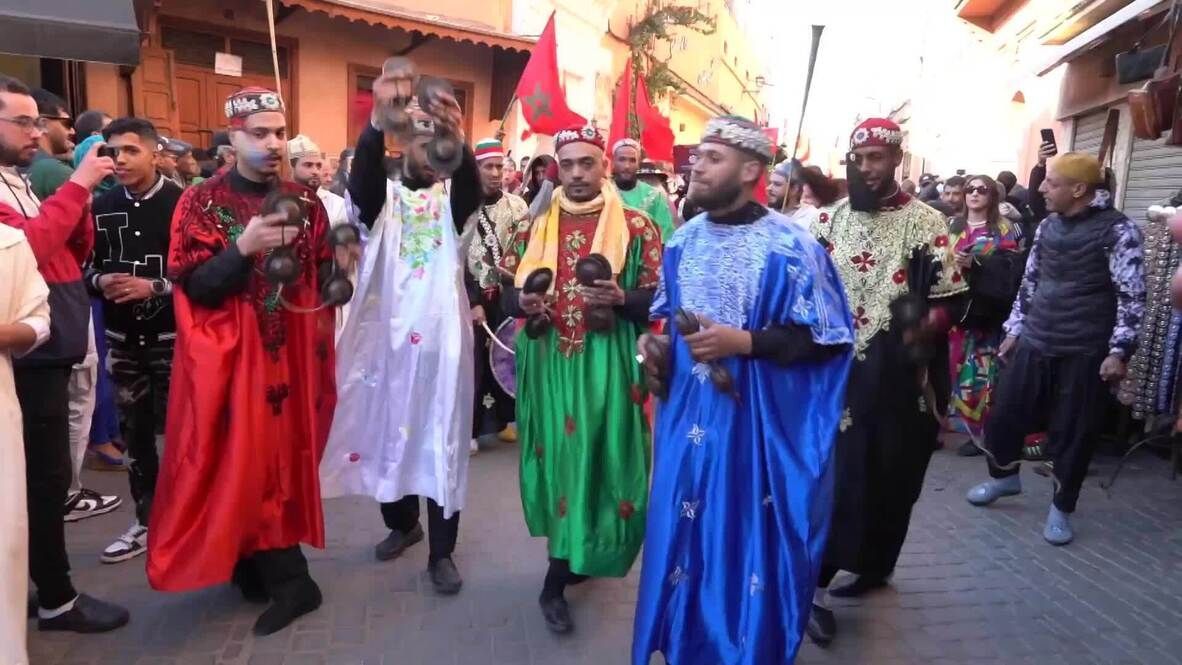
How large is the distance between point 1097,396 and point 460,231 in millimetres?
3763

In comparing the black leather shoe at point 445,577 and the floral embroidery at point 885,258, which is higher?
the floral embroidery at point 885,258

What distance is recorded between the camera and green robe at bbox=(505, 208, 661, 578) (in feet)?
11.8

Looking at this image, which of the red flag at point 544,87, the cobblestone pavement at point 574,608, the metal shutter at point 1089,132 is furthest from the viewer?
the metal shutter at point 1089,132

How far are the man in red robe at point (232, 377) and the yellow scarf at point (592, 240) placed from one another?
935mm

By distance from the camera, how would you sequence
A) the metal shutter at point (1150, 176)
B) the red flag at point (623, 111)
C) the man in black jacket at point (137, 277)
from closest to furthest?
the man in black jacket at point (137, 277) → the metal shutter at point (1150, 176) → the red flag at point (623, 111)

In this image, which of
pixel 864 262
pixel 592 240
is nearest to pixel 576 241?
pixel 592 240

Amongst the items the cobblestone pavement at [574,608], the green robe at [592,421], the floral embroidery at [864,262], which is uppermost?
the floral embroidery at [864,262]

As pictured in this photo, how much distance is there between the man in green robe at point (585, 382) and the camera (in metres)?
3.58

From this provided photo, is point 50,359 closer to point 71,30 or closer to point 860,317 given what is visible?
point 860,317

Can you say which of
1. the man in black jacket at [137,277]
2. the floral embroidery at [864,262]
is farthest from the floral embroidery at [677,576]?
the man in black jacket at [137,277]

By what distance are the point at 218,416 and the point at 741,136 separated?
2.27 meters

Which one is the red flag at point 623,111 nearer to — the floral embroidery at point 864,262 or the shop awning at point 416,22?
the shop awning at point 416,22

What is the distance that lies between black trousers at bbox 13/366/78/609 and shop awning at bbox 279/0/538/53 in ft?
25.6

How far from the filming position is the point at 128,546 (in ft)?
14.1
